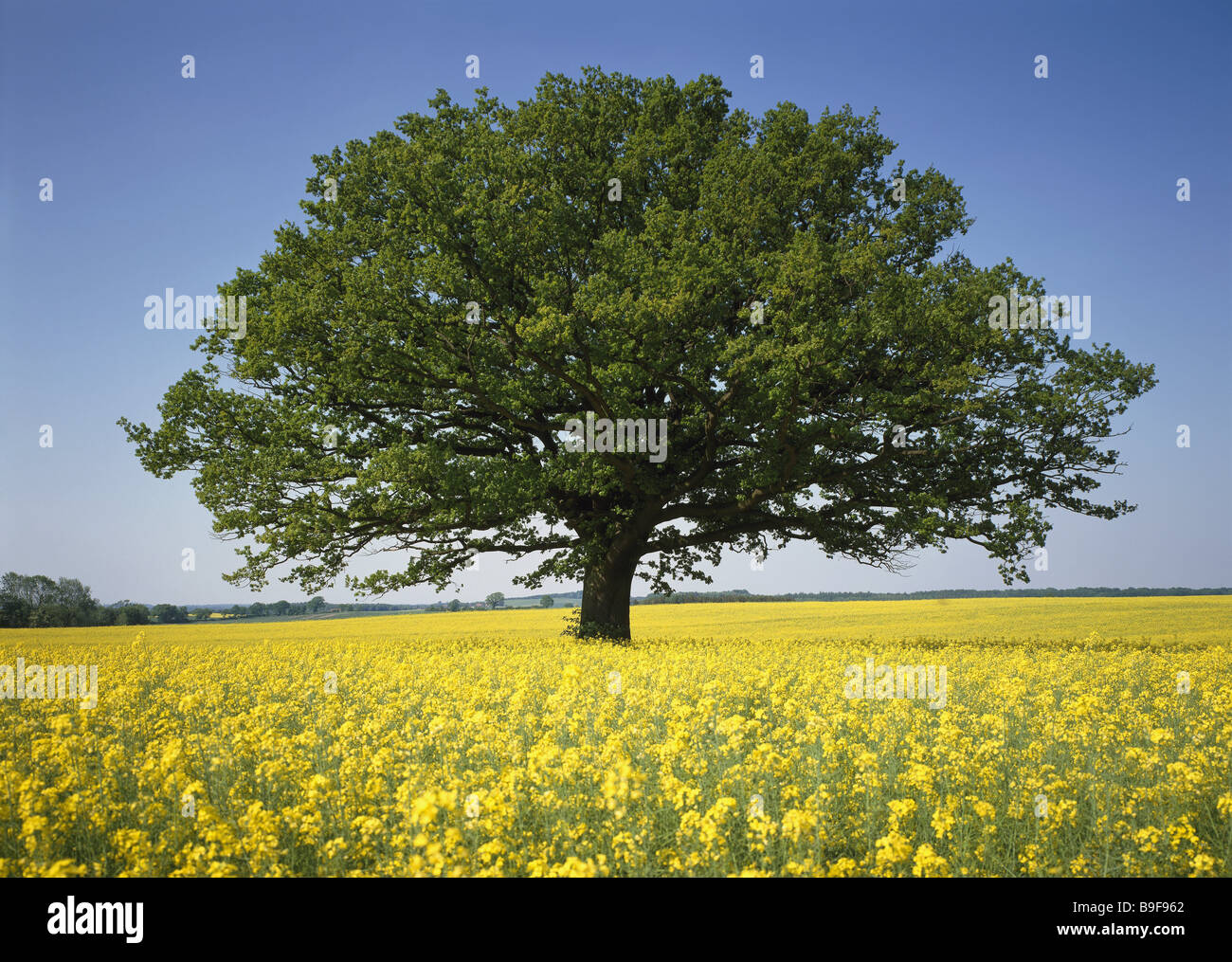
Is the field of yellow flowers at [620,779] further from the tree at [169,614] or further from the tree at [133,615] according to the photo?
the tree at [169,614]

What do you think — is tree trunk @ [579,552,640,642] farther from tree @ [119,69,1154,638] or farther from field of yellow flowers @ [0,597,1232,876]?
field of yellow flowers @ [0,597,1232,876]

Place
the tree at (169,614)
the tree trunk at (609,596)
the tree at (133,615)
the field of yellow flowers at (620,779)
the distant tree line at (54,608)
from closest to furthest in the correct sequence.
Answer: the field of yellow flowers at (620,779) → the tree trunk at (609,596) → the distant tree line at (54,608) → the tree at (133,615) → the tree at (169,614)

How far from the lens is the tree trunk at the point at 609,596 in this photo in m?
19.5

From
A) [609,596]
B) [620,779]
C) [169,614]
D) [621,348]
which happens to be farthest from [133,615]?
[620,779]

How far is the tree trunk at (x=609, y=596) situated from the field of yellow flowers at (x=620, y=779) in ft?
29.9

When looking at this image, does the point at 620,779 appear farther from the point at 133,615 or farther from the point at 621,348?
the point at 133,615

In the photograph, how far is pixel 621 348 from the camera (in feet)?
46.7

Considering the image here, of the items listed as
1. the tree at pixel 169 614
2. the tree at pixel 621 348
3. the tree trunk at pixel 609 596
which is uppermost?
the tree at pixel 621 348

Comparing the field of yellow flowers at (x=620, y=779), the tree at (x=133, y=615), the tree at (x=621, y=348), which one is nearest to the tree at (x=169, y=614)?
the tree at (x=133, y=615)

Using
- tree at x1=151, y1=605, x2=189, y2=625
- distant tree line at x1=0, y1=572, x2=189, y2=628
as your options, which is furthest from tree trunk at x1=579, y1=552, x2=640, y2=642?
tree at x1=151, y1=605, x2=189, y2=625

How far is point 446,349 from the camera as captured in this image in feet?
49.7

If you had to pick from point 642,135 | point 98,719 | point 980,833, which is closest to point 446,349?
point 642,135
